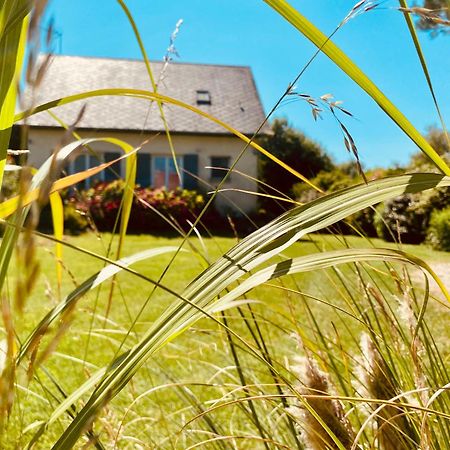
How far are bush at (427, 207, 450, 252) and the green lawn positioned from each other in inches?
189

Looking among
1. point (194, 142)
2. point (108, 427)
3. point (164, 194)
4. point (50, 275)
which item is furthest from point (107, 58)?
point (108, 427)

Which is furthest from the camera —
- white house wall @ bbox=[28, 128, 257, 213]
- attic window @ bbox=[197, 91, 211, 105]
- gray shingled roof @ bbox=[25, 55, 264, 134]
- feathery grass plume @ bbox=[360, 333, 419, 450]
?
attic window @ bbox=[197, 91, 211, 105]

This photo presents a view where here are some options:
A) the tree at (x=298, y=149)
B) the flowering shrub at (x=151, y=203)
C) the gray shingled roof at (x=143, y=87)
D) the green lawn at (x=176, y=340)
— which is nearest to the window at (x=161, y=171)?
the gray shingled roof at (x=143, y=87)

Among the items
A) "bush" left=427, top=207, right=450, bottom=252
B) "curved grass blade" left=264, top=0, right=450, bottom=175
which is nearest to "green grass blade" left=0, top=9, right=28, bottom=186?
"curved grass blade" left=264, top=0, right=450, bottom=175

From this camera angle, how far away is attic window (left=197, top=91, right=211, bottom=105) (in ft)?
70.0

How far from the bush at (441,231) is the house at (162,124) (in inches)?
280

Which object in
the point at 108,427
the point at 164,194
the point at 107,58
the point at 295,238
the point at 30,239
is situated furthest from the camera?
the point at 107,58

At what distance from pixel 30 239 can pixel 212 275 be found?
0.37 m

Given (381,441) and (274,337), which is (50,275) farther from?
(381,441)

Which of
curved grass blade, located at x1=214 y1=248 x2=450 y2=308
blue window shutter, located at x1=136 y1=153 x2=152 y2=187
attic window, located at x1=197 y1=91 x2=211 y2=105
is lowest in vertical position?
blue window shutter, located at x1=136 y1=153 x2=152 y2=187

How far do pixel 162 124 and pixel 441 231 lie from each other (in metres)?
11.5

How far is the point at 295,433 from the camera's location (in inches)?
43.1

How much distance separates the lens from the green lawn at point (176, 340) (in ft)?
3.80

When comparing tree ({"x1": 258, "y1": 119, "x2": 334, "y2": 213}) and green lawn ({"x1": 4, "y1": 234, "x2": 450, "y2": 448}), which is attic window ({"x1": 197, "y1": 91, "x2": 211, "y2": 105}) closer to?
tree ({"x1": 258, "y1": 119, "x2": 334, "y2": 213})
